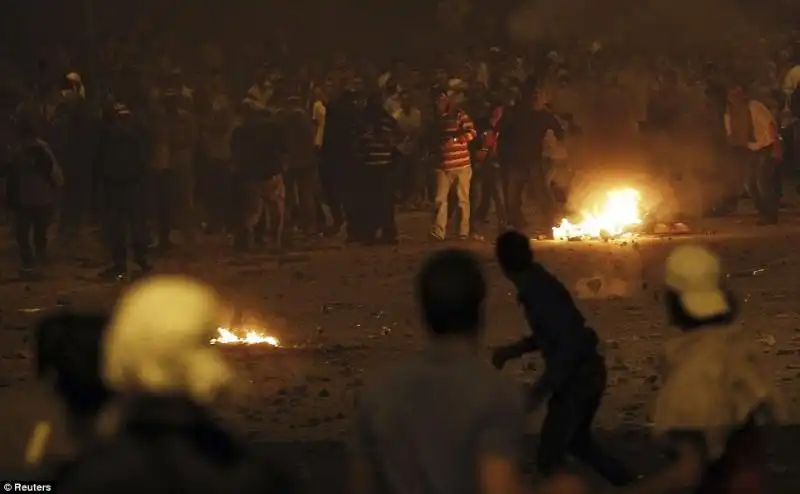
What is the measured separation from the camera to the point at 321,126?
72.2 feet

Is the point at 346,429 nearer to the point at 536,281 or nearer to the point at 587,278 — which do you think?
the point at 536,281

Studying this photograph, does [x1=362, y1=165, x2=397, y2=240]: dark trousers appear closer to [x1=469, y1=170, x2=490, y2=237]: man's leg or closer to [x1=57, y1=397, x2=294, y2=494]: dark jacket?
[x1=469, y1=170, x2=490, y2=237]: man's leg

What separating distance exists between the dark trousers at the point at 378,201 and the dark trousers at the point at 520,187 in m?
1.53

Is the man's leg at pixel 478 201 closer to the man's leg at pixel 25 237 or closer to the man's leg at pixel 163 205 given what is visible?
the man's leg at pixel 163 205

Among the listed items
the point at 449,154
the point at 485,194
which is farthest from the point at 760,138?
the point at 449,154

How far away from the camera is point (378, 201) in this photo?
2050cm

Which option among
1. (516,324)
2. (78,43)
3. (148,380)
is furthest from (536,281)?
(78,43)

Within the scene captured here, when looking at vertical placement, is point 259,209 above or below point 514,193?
below

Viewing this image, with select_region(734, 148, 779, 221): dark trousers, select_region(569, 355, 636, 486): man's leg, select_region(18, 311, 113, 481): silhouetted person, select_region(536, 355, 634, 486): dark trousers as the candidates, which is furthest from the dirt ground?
select_region(536, 355, 634, 486): dark trousers

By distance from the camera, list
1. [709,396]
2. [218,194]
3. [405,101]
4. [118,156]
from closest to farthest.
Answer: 1. [709,396]
2. [118,156]
3. [218,194]
4. [405,101]

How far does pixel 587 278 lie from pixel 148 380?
42.6ft

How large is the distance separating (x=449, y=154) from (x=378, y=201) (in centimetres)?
108

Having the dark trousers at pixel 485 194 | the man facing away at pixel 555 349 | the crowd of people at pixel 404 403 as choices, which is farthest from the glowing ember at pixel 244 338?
the dark trousers at pixel 485 194
